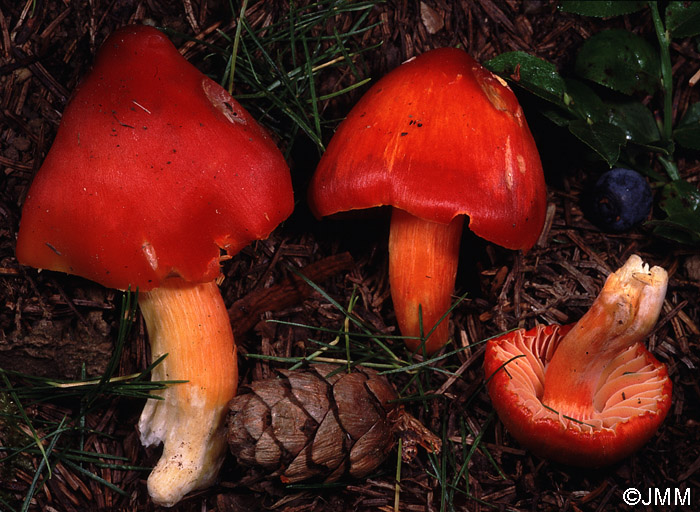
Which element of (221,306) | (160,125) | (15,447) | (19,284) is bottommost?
(15,447)

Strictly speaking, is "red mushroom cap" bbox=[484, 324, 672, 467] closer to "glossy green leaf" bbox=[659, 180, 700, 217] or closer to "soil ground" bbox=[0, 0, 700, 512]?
"soil ground" bbox=[0, 0, 700, 512]

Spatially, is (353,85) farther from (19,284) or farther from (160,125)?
(19,284)

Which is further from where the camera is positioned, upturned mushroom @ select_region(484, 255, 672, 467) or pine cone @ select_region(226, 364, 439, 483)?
pine cone @ select_region(226, 364, 439, 483)

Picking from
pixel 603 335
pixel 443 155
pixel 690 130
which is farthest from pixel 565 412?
pixel 690 130

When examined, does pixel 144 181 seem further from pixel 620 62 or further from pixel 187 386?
pixel 620 62

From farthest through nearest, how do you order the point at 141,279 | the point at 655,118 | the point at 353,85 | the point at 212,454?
the point at 655,118
the point at 353,85
the point at 212,454
the point at 141,279

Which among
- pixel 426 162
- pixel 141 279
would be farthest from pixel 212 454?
pixel 426 162

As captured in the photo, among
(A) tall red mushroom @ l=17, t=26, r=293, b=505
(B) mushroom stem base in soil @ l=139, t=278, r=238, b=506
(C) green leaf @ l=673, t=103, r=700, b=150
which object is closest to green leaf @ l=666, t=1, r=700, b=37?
(C) green leaf @ l=673, t=103, r=700, b=150
